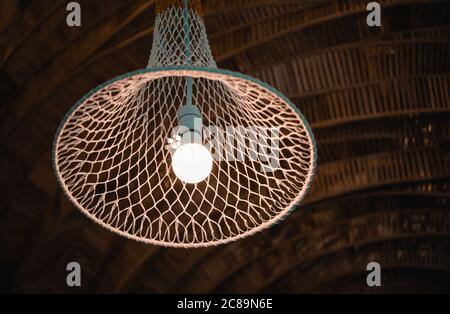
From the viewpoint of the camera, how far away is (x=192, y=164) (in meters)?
5.71

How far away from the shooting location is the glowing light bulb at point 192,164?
5719 mm

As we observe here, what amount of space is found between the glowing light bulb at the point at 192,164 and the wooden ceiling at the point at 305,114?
770 centimetres

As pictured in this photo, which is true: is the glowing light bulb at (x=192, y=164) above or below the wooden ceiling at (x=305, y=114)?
below

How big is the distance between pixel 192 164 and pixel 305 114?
1136cm

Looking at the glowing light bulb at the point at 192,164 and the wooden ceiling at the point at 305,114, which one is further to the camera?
the wooden ceiling at the point at 305,114

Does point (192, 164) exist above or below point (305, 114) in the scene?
below

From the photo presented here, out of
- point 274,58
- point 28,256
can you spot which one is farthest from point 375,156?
point 28,256

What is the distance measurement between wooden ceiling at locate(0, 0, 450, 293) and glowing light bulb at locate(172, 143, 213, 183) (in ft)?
25.3

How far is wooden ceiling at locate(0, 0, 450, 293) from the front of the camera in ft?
45.1

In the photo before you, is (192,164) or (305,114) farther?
(305,114)

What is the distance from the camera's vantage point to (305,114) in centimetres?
1689
